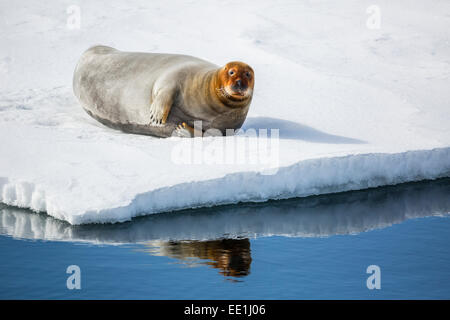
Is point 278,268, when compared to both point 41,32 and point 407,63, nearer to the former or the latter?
point 407,63

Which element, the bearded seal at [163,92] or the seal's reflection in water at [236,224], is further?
the bearded seal at [163,92]

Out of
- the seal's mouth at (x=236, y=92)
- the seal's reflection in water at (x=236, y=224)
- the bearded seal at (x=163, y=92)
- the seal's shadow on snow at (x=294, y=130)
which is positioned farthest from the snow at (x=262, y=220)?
the bearded seal at (x=163, y=92)

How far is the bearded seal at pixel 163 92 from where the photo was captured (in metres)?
7.33

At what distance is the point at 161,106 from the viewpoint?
24.8ft

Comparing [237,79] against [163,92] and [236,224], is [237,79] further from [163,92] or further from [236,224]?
[236,224]

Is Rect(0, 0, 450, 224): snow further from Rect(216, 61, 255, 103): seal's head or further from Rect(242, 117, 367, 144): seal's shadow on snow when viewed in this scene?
Rect(216, 61, 255, 103): seal's head

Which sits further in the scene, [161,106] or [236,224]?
[161,106]

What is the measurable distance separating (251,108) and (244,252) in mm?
3595

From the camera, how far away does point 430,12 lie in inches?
498

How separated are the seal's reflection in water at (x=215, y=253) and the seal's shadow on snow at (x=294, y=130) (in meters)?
2.16

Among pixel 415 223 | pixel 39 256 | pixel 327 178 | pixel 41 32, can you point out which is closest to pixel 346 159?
pixel 327 178

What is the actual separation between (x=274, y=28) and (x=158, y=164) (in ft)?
18.9

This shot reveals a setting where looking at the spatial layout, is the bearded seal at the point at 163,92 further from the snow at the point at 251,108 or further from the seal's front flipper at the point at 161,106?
the snow at the point at 251,108

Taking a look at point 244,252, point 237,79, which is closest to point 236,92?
point 237,79
